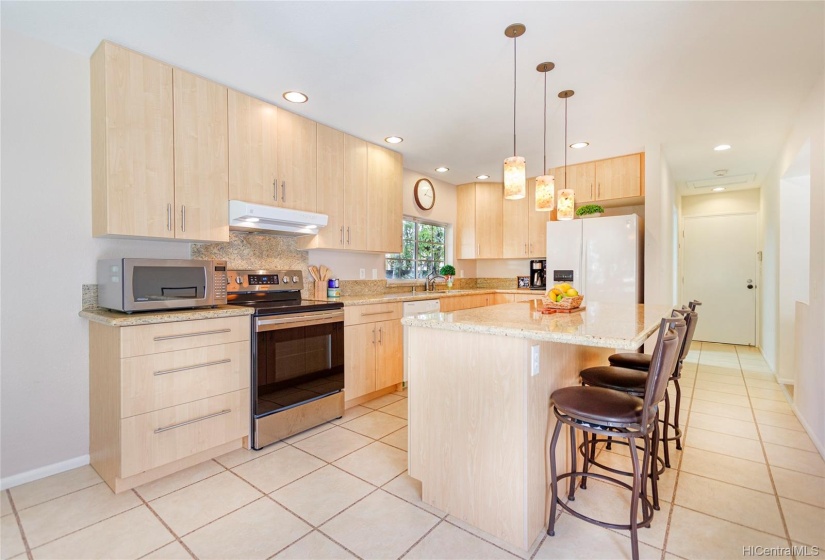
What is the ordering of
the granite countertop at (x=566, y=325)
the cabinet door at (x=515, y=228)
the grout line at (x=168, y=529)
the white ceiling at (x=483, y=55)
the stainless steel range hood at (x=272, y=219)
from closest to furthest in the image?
the granite countertop at (x=566, y=325) < the grout line at (x=168, y=529) < the white ceiling at (x=483, y=55) < the stainless steel range hood at (x=272, y=219) < the cabinet door at (x=515, y=228)

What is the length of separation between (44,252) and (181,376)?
105cm

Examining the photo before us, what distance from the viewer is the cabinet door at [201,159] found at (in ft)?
7.90

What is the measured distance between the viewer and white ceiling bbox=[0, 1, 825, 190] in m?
1.90

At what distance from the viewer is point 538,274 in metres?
5.24

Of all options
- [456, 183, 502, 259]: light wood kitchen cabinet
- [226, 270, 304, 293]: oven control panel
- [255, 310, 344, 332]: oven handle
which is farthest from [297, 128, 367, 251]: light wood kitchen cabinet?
[456, 183, 502, 259]: light wood kitchen cabinet

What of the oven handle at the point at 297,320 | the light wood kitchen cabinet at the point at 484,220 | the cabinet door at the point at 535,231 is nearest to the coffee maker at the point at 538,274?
the cabinet door at the point at 535,231

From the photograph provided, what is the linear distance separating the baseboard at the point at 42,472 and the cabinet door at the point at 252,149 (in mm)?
1835

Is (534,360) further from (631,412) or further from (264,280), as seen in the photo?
(264,280)

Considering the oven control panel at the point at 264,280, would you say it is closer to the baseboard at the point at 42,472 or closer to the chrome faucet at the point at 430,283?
the baseboard at the point at 42,472

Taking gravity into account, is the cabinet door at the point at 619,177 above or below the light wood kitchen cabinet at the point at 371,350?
above

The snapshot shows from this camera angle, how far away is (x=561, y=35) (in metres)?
2.07

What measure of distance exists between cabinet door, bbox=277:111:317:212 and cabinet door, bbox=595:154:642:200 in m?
3.11

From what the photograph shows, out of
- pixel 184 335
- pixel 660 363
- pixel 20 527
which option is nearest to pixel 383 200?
pixel 184 335

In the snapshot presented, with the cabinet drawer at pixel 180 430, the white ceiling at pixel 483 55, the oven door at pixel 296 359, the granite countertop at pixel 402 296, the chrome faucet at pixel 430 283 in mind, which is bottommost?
the cabinet drawer at pixel 180 430
